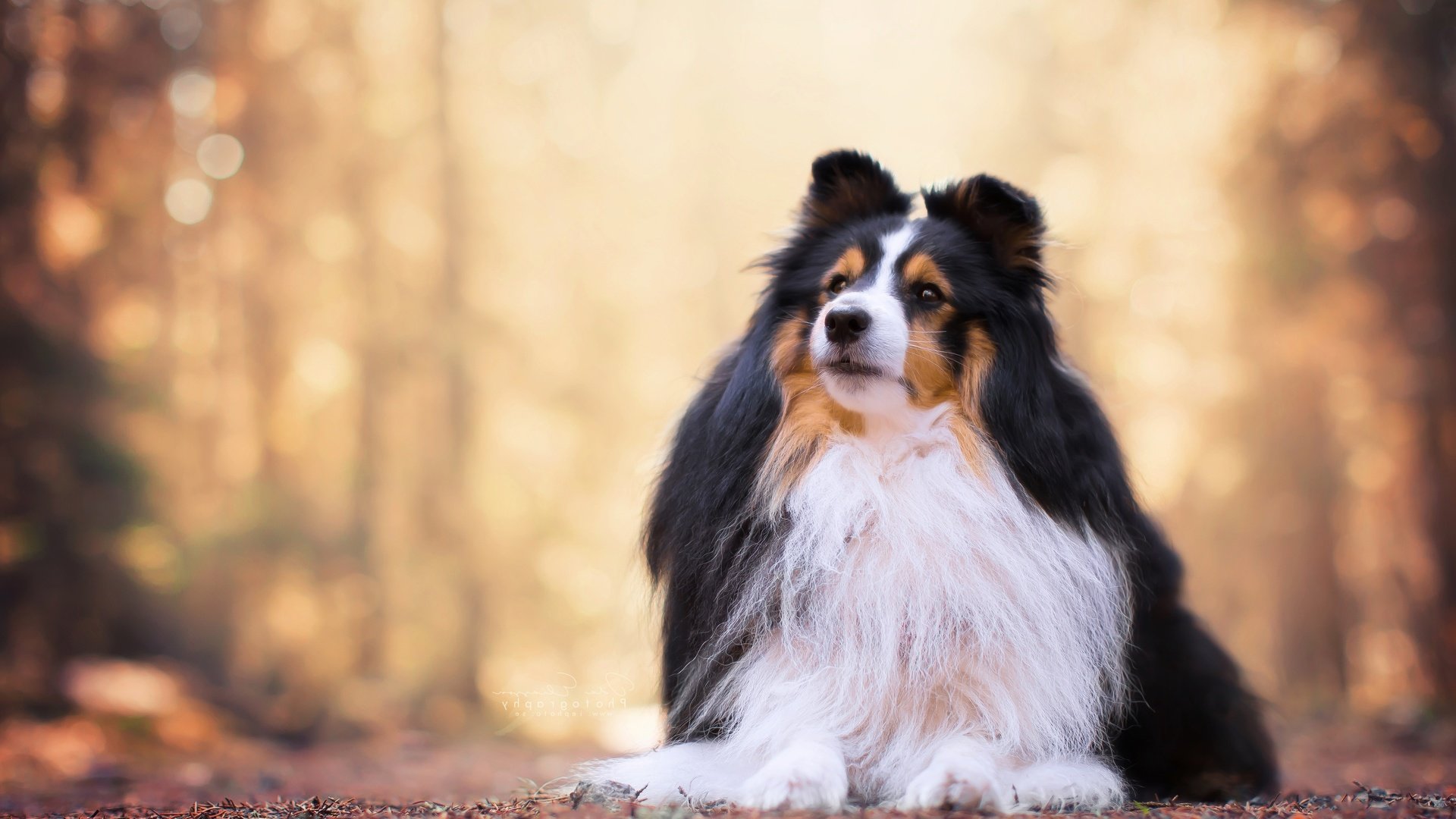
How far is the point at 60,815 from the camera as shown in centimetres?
325

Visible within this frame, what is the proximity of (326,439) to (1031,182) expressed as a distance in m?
6.85

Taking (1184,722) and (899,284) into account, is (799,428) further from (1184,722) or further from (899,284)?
(1184,722)

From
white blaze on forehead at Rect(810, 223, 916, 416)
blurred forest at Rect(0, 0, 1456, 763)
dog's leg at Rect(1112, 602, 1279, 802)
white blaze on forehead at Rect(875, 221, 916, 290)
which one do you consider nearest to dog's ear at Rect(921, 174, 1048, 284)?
white blaze on forehead at Rect(875, 221, 916, 290)

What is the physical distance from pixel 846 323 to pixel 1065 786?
1399mm

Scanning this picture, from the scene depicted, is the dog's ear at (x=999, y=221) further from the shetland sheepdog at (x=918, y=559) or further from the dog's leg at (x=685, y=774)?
the dog's leg at (x=685, y=774)

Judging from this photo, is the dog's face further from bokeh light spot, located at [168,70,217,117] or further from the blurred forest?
bokeh light spot, located at [168,70,217,117]

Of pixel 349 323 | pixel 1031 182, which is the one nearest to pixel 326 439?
pixel 349 323

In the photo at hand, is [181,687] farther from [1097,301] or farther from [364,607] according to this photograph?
[1097,301]

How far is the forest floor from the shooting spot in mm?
2869

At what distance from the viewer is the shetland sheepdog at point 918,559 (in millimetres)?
2770

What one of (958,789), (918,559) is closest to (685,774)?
(958,789)

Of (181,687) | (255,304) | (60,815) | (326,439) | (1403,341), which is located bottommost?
(181,687)

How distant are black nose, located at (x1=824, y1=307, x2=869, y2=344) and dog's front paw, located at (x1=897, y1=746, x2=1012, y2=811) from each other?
3.88 feet

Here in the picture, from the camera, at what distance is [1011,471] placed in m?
2.94
